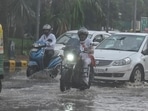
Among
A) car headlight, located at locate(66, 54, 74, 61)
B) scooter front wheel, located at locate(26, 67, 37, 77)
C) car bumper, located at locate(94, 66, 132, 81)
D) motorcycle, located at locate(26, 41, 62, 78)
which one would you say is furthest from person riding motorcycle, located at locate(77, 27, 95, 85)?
scooter front wheel, located at locate(26, 67, 37, 77)

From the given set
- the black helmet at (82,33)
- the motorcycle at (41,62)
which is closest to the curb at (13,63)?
the motorcycle at (41,62)

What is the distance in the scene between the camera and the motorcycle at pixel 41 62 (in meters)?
15.5

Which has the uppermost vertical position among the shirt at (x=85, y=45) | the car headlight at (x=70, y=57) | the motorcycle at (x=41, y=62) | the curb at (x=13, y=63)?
the shirt at (x=85, y=45)

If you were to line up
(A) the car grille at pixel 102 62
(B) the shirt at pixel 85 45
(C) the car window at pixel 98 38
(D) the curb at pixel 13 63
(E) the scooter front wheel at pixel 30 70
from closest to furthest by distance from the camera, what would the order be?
1. (B) the shirt at pixel 85 45
2. (A) the car grille at pixel 102 62
3. (E) the scooter front wheel at pixel 30 70
4. (D) the curb at pixel 13 63
5. (C) the car window at pixel 98 38

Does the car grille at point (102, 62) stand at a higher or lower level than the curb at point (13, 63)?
higher

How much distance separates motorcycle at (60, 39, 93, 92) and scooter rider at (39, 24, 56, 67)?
356 cm

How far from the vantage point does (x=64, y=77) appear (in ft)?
38.7

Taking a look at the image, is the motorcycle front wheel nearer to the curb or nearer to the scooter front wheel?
the scooter front wheel

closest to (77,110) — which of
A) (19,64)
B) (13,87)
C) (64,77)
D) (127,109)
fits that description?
(127,109)

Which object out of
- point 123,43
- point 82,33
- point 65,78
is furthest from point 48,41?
point 65,78

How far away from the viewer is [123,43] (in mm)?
15109

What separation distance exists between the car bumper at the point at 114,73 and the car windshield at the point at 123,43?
3.66 feet

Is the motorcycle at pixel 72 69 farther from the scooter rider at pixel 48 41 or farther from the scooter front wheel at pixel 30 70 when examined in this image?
the scooter front wheel at pixel 30 70

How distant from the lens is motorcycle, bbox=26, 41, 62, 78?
15.5m
